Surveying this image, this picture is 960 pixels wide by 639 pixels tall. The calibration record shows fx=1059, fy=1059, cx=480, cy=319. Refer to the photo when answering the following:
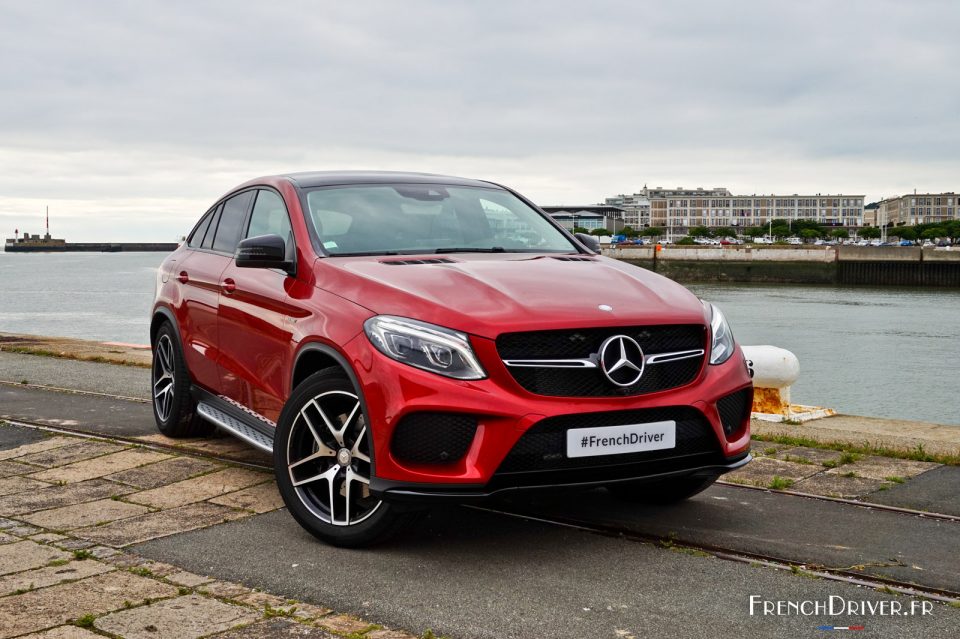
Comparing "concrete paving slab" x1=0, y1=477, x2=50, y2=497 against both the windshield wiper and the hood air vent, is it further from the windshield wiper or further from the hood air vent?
the windshield wiper

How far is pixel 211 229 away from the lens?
259 inches

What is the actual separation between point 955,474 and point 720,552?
7.45 ft

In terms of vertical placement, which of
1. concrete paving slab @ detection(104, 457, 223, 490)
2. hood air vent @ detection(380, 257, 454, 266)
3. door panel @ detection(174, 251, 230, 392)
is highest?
hood air vent @ detection(380, 257, 454, 266)

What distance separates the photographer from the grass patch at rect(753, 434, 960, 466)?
6221mm

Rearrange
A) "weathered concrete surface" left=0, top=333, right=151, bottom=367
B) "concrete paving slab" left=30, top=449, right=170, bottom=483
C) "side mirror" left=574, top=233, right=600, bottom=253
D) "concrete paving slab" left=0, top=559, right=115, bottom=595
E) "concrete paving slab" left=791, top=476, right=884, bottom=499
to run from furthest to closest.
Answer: "weathered concrete surface" left=0, top=333, right=151, bottom=367 → "concrete paving slab" left=30, top=449, right=170, bottom=483 → "side mirror" left=574, top=233, right=600, bottom=253 → "concrete paving slab" left=791, top=476, right=884, bottom=499 → "concrete paving slab" left=0, top=559, right=115, bottom=595

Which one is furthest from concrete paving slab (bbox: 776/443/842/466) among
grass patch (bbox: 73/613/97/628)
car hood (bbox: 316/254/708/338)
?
grass patch (bbox: 73/613/97/628)

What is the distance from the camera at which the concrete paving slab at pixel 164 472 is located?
221 inches

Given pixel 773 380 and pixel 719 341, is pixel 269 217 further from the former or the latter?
pixel 773 380

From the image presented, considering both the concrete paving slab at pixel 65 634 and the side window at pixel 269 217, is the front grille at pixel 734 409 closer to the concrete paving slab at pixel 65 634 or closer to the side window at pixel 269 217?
the side window at pixel 269 217

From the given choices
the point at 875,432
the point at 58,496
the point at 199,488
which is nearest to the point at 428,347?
the point at 199,488

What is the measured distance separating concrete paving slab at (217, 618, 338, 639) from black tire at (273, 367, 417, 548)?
0.74 m

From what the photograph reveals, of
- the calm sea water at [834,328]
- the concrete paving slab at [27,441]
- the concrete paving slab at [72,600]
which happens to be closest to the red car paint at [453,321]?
the concrete paving slab at [72,600]

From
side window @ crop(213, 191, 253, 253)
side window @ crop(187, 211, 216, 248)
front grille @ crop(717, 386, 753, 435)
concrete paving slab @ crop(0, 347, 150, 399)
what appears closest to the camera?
front grille @ crop(717, 386, 753, 435)

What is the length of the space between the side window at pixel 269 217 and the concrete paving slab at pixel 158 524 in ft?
4.35
